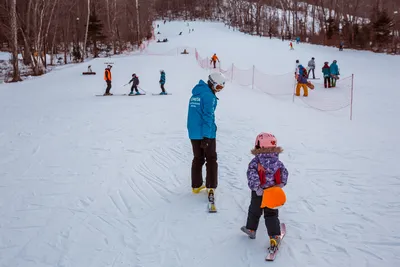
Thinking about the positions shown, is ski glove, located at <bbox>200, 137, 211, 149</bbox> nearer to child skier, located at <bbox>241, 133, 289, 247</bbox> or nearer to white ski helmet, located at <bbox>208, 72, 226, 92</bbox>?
white ski helmet, located at <bbox>208, 72, 226, 92</bbox>

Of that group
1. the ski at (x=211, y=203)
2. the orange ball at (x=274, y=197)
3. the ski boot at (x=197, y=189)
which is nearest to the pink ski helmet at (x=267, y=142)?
the orange ball at (x=274, y=197)

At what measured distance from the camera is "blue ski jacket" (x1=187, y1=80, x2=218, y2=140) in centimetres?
471

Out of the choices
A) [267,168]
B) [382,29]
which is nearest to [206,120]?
[267,168]

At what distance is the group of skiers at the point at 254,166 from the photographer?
11.7 feet

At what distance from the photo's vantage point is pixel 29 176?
20.5 feet

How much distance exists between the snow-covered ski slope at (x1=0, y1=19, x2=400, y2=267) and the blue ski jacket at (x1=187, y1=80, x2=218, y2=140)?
1.17m

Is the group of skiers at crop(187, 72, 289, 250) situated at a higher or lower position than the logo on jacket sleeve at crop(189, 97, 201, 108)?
lower

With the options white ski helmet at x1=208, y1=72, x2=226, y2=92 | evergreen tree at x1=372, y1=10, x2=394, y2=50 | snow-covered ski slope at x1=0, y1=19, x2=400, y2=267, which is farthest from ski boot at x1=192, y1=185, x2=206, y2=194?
evergreen tree at x1=372, y1=10, x2=394, y2=50

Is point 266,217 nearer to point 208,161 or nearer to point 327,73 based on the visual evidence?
point 208,161

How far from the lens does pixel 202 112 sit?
4785mm

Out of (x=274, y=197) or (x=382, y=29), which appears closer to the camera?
(x=274, y=197)

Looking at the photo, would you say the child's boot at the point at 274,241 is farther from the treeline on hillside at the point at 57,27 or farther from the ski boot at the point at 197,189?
the treeline on hillside at the point at 57,27

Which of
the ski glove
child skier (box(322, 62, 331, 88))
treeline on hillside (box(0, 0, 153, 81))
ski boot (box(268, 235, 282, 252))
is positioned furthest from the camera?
treeline on hillside (box(0, 0, 153, 81))

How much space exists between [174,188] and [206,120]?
1714mm
